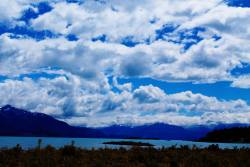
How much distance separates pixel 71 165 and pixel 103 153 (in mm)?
3039

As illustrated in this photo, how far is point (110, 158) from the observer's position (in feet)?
50.3

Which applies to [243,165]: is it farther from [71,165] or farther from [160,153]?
[71,165]

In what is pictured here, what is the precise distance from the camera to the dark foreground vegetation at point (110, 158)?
13929 mm

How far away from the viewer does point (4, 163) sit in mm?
13875

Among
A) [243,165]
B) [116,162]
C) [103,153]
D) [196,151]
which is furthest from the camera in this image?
[196,151]

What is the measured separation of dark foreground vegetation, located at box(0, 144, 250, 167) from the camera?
13.9 m

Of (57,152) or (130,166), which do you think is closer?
(130,166)

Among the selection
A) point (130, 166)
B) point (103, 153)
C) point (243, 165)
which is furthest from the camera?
point (103, 153)

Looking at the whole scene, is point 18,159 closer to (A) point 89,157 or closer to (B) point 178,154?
(A) point 89,157

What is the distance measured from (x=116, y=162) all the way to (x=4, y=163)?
3999 mm

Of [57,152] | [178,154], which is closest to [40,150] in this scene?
[57,152]

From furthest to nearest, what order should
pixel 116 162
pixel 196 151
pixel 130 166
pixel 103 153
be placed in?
pixel 196 151 < pixel 103 153 < pixel 116 162 < pixel 130 166

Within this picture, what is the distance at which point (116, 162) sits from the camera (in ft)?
47.4

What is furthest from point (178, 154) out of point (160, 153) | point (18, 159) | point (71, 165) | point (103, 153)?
point (18, 159)
